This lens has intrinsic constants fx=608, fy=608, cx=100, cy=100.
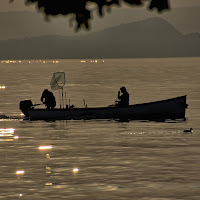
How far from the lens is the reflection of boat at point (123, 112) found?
38.8 meters

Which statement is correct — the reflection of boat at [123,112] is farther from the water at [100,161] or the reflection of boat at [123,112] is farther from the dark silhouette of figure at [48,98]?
the water at [100,161]

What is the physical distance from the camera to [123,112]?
38.9 m

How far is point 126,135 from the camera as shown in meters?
32.9

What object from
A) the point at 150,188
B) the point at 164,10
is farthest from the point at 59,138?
the point at 164,10

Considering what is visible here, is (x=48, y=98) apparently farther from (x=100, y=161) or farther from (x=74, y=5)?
(x=74, y=5)

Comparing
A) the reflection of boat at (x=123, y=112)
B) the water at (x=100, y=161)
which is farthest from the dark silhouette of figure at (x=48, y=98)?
the water at (x=100, y=161)

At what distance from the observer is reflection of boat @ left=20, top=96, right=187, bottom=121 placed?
38.8 metres

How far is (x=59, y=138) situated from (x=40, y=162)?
8.96m

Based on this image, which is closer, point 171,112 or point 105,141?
point 105,141

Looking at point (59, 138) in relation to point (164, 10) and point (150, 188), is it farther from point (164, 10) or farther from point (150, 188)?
point (164, 10)

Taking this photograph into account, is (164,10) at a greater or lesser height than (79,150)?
greater

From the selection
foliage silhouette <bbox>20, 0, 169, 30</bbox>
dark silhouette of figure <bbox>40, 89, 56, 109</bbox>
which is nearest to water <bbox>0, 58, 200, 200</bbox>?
dark silhouette of figure <bbox>40, 89, 56, 109</bbox>

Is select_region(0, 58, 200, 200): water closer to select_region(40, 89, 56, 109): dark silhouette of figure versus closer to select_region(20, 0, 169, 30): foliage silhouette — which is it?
select_region(40, 89, 56, 109): dark silhouette of figure

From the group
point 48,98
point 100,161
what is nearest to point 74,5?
point 100,161
